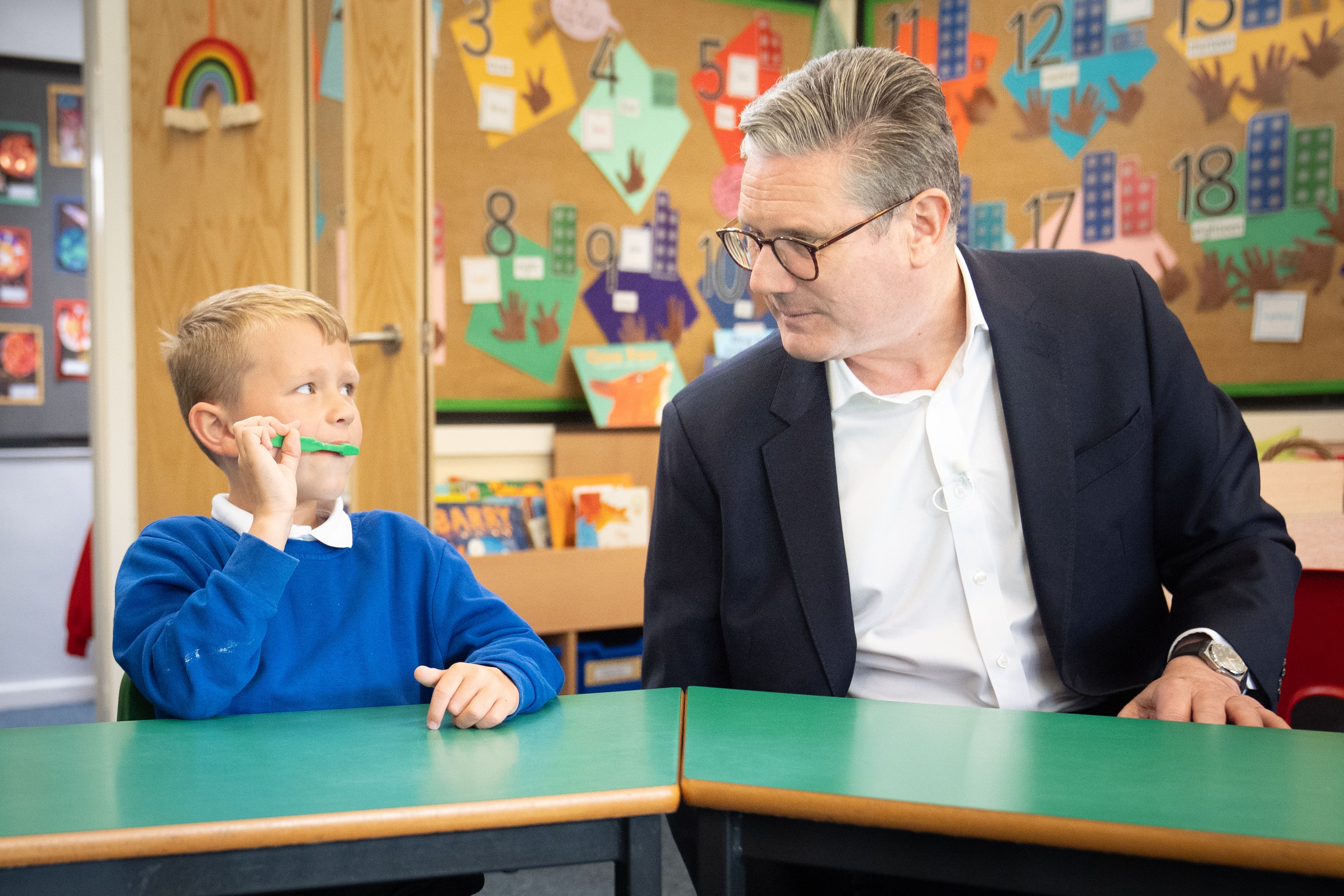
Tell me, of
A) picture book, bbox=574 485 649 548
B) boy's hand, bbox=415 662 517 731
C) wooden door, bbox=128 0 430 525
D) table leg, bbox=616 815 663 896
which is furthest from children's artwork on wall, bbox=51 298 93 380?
table leg, bbox=616 815 663 896

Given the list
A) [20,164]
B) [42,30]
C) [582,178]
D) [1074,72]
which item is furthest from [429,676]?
[42,30]

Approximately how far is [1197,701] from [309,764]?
851 mm

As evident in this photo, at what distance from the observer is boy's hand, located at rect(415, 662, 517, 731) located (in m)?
0.98

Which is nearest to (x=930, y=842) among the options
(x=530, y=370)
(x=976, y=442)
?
(x=976, y=442)

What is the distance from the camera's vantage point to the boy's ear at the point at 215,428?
1281mm

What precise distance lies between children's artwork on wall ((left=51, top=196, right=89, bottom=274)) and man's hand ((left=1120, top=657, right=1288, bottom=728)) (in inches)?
157

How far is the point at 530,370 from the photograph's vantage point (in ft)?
11.6

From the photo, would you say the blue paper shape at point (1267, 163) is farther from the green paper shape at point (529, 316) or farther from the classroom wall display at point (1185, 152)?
the green paper shape at point (529, 316)

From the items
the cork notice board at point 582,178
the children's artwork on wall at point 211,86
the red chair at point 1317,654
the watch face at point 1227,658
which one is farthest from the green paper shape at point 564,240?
the watch face at point 1227,658

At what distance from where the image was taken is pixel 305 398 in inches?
50.3

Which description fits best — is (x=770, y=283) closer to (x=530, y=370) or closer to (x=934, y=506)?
(x=934, y=506)

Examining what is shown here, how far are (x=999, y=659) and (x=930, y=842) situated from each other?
1.70ft

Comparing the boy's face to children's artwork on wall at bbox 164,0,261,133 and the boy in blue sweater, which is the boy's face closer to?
the boy in blue sweater

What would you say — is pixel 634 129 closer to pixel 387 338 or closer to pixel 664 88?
pixel 664 88
